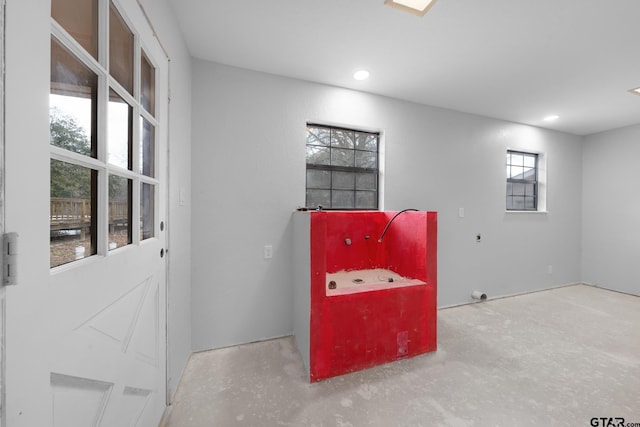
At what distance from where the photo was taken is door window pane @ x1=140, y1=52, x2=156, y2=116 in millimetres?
1152

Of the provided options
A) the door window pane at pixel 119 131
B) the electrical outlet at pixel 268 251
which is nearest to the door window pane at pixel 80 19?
the door window pane at pixel 119 131

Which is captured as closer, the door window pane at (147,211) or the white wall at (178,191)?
the door window pane at (147,211)

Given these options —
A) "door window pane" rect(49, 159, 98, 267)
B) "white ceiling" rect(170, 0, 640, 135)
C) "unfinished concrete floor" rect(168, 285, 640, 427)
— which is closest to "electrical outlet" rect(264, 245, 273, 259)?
"unfinished concrete floor" rect(168, 285, 640, 427)

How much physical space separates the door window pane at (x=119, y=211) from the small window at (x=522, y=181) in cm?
422

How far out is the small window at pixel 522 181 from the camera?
11.2ft

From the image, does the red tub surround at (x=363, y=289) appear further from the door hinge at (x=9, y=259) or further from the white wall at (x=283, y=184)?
the door hinge at (x=9, y=259)

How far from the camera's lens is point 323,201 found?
2488 millimetres

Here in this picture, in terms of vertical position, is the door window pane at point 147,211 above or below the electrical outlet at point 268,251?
above

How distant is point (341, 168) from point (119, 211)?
196 centimetres

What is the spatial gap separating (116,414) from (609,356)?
3306 mm

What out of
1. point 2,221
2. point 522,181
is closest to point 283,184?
point 2,221

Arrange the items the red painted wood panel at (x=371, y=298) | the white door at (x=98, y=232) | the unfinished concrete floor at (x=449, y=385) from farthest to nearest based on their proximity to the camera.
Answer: the red painted wood panel at (x=371, y=298) → the unfinished concrete floor at (x=449, y=385) → the white door at (x=98, y=232)

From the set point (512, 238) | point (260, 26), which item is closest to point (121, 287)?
point (260, 26)

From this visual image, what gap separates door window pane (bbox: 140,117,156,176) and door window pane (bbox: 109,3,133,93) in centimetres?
19
